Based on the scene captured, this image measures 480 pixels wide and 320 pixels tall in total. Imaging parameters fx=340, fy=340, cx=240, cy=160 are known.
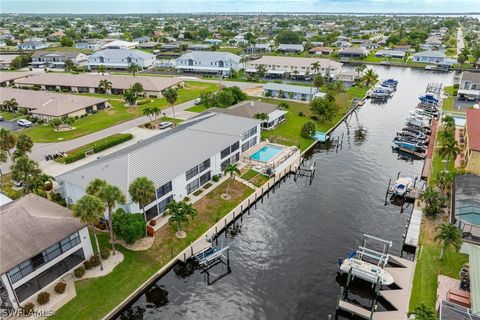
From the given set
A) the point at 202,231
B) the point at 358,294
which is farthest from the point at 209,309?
the point at 358,294

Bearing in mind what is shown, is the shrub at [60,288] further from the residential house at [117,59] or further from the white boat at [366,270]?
the residential house at [117,59]

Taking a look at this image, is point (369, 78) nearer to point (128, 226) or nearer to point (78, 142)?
point (78, 142)

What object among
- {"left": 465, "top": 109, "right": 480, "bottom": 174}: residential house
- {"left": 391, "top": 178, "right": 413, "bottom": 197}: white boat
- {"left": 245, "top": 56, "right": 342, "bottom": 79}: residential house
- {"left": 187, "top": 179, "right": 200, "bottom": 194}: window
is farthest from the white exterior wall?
{"left": 245, "top": 56, "right": 342, "bottom": 79}: residential house

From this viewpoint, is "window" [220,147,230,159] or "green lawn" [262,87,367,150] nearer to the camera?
"window" [220,147,230,159]

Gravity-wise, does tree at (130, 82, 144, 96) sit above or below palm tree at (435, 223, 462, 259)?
above

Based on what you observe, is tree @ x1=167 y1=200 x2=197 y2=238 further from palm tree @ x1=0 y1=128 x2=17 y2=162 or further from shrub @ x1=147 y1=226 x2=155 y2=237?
palm tree @ x1=0 y1=128 x2=17 y2=162

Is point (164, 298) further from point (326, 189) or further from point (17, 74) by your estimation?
point (17, 74)

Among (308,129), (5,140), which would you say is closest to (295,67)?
(308,129)
